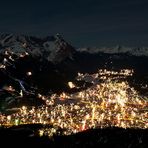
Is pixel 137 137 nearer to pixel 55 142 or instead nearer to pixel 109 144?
pixel 109 144

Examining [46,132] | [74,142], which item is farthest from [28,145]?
[46,132]

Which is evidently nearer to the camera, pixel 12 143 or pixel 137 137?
pixel 12 143

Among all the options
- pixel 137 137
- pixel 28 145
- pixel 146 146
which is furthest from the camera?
pixel 137 137

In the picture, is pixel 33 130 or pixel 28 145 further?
pixel 33 130

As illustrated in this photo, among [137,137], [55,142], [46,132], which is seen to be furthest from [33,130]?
[137,137]

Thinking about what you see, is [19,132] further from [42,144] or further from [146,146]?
[146,146]

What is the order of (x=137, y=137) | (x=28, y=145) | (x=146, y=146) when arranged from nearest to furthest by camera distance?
(x=28, y=145) → (x=146, y=146) → (x=137, y=137)
